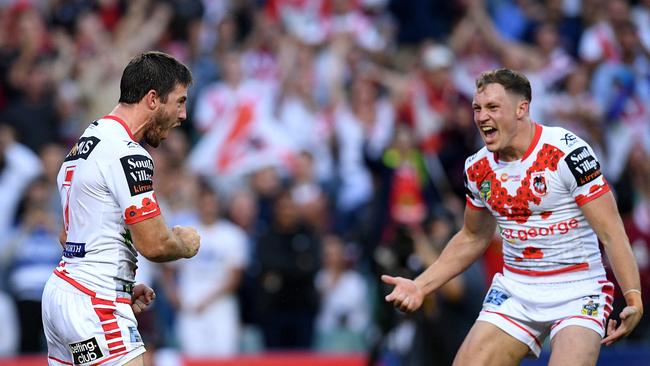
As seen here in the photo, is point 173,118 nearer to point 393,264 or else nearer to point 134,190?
point 134,190

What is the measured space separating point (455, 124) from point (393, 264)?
3217mm

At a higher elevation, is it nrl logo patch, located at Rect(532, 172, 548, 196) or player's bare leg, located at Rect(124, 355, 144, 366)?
nrl logo patch, located at Rect(532, 172, 548, 196)

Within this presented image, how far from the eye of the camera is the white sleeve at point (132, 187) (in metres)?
6.68

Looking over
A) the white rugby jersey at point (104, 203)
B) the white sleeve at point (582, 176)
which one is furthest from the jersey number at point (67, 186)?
the white sleeve at point (582, 176)

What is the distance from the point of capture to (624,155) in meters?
15.4

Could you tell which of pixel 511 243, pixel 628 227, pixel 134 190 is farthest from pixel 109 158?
pixel 628 227

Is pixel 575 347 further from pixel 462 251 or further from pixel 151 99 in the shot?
pixel 151 99

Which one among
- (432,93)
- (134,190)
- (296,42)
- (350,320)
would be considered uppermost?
(296,42)

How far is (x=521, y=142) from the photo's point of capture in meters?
8.06

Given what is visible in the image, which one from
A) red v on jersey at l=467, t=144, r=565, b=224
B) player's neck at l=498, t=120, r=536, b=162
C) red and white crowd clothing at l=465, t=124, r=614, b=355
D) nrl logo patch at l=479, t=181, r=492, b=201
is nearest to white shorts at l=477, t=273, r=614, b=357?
red and white crowd clothing at l=465, t=124, r=614, b=355

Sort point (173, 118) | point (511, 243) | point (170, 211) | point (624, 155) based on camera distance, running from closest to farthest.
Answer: point (173, 118)
point (511, 243)
point (170, 211)
point (624, 155)

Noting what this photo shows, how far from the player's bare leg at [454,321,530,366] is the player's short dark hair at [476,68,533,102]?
5.71 feet

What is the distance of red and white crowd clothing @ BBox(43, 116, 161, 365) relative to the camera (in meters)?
6.74

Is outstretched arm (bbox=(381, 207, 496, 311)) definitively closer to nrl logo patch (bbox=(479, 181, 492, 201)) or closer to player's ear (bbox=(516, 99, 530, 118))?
nrl logo patch (bbox=(479, 181, 492, 201))
